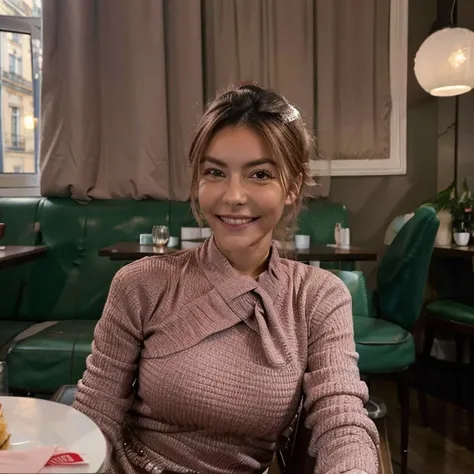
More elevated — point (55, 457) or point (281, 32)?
point (281, 32)

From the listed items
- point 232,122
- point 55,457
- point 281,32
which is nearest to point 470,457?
point 232,122

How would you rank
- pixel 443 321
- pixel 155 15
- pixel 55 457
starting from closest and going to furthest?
pixel 55 457 → pixel 443 321 → pixel 155 15

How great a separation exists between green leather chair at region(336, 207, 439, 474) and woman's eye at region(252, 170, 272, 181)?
3.77 feet

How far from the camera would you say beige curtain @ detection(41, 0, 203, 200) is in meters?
3.10

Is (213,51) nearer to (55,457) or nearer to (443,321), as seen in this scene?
(443,321)

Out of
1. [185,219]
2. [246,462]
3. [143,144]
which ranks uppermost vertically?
[143,144]

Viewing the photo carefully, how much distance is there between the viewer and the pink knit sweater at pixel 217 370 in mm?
885

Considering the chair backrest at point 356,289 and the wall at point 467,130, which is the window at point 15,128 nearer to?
the chair backrest at point 356,289

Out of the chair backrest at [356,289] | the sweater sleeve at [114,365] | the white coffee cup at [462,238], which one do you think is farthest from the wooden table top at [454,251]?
the sweater sleeve at [114,365]

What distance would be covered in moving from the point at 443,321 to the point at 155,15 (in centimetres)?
245

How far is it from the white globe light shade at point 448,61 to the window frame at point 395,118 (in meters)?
0.34

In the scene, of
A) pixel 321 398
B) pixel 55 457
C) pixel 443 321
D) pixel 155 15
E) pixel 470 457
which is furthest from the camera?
pixel 155 15

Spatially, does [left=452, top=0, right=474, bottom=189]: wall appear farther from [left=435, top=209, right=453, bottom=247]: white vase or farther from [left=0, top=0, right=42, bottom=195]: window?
[left=0, top=0, right=42, bottom=195]: window

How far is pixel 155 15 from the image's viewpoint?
3105mm
